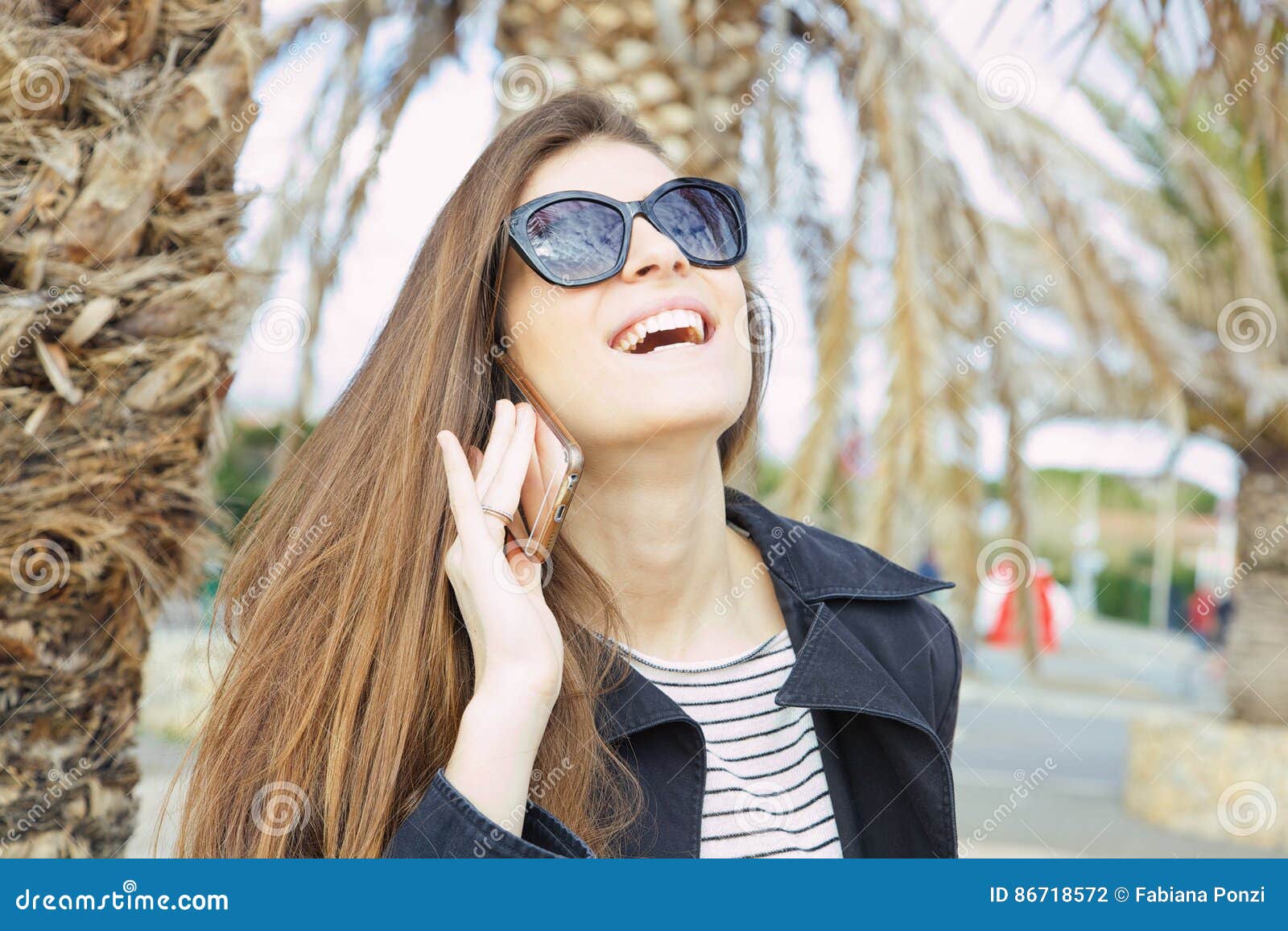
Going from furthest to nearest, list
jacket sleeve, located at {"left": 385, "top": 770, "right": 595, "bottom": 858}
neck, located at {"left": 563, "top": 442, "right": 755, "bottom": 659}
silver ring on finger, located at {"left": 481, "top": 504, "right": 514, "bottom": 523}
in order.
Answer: neck, located at {"left": 563, "top": 442, "right": 755, "bottom": 659} < silver ring on finger, located at {"left": 481, "top": 504, "right": 514, "bottom": 523} < jacket sleeve, located at {"left": 385, "top": 770, "right": 595, "bottom": 858}

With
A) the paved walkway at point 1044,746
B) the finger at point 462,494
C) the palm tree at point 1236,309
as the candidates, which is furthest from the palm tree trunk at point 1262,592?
the finger at point 462,494

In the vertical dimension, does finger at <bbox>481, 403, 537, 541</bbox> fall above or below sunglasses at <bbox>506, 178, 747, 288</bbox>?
below

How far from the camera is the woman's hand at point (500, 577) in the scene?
1455 mm

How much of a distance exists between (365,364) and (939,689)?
1.25 metres

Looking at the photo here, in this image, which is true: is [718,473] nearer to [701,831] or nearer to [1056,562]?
[701,831]

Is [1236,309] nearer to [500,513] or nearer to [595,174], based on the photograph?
[595,174]

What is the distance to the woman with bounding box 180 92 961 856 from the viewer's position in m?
1.51

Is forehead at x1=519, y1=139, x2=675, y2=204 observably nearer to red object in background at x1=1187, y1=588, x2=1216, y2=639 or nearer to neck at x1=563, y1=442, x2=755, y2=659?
neck at x1=563, y1=442, x2=755, y2=659

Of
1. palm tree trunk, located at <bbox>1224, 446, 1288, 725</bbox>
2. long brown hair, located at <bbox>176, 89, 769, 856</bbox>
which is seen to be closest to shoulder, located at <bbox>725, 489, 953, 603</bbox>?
long brown hair, located at <bbox>176, 89, 769, 856</bbox>

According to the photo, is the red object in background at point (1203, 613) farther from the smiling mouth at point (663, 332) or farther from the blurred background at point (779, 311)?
the smiling mouth at point (663, 332)

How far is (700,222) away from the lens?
189 cm

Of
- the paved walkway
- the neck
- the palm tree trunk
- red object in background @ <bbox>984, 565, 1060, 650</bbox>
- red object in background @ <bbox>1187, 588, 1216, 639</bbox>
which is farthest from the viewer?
red object in background @ <bbox>1187, 588, 1216, 639</bbox>

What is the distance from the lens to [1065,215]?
4699 mm
